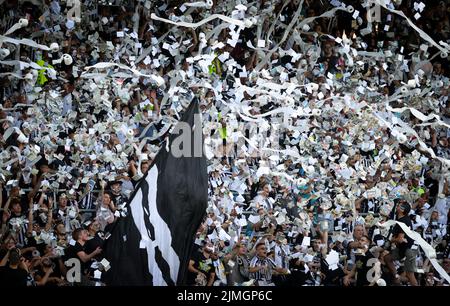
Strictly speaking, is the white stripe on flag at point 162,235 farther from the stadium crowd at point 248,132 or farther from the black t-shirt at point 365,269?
the black t-shirt at point 365,269

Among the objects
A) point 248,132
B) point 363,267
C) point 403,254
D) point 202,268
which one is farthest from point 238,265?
point 248,132

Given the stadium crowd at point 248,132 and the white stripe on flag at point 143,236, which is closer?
the white stripe on flag at point 143,236

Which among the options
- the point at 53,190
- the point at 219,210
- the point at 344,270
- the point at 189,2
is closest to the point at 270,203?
the point at 219,210

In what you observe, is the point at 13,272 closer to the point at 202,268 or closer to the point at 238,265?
the point at 202,268

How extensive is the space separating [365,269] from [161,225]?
4020 mm

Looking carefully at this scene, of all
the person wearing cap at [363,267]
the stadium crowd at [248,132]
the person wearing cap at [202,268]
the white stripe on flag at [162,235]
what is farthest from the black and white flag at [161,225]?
the person wearing cap at [363,267]

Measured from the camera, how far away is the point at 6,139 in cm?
990

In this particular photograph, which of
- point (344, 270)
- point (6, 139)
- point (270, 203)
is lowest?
point (344, 270)

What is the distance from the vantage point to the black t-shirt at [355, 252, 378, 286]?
9016mm

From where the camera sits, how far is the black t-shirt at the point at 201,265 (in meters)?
8.78

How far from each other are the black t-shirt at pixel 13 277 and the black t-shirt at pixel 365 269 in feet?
9.74

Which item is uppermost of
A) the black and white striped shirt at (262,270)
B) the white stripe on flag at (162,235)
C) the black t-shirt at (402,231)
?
the white stripe on flag at (162,235)
